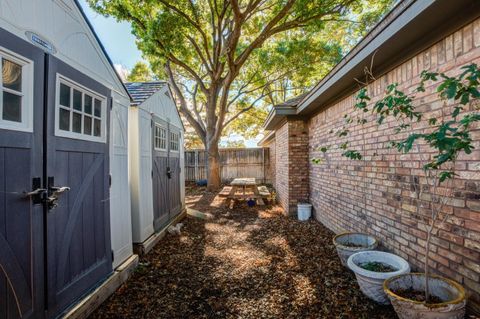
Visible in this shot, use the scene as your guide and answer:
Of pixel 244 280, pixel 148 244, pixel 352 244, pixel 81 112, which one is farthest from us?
pixel 148 244

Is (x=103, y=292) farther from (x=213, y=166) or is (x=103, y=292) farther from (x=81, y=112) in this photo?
(x=213, y=166)

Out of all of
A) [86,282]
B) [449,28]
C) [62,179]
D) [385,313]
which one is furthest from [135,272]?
[449,28]

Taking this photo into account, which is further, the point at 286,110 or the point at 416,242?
the point at 286,110

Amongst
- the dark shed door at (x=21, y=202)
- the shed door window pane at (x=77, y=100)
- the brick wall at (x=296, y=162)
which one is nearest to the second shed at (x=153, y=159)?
the shed door window pane at (x=77, y=100)

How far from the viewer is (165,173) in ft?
18.6

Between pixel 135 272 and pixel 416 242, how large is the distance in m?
3.51

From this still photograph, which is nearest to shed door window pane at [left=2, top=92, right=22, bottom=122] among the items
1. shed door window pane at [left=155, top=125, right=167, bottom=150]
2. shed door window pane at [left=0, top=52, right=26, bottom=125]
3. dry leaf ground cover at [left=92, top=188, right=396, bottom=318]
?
shed door window pane at [left=0, top=52, right=26, bottom=125]

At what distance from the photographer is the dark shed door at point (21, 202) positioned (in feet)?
5.79

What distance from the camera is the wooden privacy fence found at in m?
13.8

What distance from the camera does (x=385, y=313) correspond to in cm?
247

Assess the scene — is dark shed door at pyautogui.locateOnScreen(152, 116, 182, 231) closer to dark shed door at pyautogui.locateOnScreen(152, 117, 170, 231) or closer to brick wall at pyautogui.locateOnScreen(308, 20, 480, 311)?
dark shed door at pyautogui.locateOnScreen(152, 117, 170, 231)

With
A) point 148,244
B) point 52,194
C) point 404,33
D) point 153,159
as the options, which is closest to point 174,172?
point 153,159

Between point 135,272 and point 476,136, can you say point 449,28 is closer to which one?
point 476,136

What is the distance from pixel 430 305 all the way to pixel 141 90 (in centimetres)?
516
